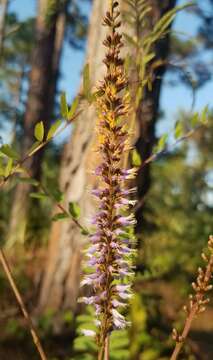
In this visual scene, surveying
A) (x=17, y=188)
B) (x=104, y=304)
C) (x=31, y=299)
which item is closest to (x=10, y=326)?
(x=31, y=299)

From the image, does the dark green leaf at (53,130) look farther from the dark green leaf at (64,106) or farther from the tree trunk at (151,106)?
the tree trunk at (151,106)

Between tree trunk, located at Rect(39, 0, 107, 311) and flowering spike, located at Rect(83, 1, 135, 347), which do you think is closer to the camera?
flowering spike, located at Rect(83, 1, 135, 347)

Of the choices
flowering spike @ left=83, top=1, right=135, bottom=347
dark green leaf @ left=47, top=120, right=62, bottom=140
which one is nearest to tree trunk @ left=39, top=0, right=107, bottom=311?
dark green leaf @ left=47, top=120, right=62, bottom=140

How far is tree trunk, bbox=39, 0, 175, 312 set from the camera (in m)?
3.01

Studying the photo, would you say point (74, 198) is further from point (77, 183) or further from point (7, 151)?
point (7, 151)

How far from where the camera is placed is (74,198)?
3.25 metres

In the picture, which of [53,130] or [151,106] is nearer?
[53,130]

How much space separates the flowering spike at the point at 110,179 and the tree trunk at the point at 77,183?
186 centimetres

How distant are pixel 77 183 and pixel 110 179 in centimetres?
228

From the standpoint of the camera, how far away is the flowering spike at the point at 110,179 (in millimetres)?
984

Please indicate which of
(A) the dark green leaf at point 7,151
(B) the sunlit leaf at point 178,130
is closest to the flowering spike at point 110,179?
(A) the dark green leaf at point 7,151

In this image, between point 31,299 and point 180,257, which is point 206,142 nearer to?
point 180,257

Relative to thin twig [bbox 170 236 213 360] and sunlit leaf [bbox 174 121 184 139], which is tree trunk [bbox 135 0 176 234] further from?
thin twig [bbox 170 236 213 360]

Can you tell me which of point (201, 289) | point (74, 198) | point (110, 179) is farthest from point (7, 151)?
point (74, 198)
